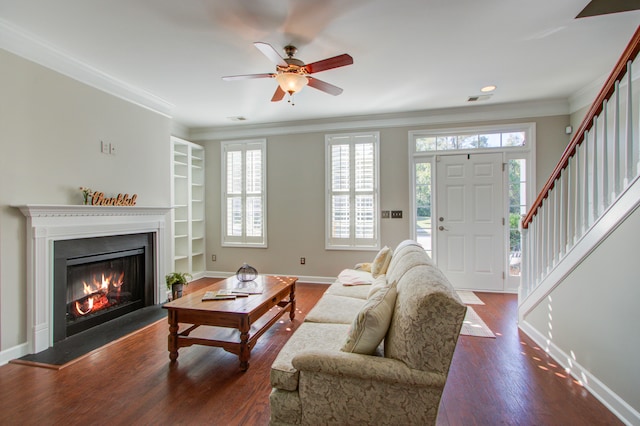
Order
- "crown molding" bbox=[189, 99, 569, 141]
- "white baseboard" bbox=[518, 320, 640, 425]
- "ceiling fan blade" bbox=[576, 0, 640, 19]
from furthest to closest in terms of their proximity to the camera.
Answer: "crown molding" bbox=[189, 99, 569, 141], "ceiling fan blade" bbox=[576, 0, 640, 19], "white baseboard" bbox=[518, 320, 640, 425]

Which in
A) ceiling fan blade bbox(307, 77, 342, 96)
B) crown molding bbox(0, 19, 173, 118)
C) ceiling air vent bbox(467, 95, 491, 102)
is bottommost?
ceiling fan blade bbox(307, 77, 342, 96)

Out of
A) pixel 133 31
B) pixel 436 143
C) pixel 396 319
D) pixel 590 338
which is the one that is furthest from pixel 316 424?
pixel 436 143

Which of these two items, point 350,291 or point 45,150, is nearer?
point 45,150

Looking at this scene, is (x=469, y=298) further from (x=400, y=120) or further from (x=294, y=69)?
(x=294, y=69)

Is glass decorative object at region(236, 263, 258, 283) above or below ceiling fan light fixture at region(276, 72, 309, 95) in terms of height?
below

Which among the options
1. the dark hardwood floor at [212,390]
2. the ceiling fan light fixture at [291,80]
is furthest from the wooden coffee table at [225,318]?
the ceiling fan light fixture at [291,80]

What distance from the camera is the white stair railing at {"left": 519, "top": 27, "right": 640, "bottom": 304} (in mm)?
1852

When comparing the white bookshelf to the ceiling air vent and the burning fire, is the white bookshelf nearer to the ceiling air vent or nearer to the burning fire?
the burning fire

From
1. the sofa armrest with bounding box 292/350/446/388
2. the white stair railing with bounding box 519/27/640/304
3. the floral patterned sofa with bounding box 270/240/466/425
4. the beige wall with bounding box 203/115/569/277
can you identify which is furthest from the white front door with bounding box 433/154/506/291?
the sofa armrest with bounding box 292/350/446/388

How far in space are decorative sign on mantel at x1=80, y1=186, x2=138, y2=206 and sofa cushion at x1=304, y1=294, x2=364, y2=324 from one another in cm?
256

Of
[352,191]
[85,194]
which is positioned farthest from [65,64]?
[352,191]

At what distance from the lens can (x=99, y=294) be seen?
3.28 metres

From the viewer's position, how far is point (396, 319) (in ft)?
4.98

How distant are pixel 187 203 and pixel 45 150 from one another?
2328 mm
